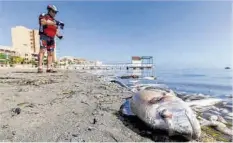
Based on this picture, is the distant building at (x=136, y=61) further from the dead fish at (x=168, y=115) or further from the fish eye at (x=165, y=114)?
the fish eye at (x=165, y=114)

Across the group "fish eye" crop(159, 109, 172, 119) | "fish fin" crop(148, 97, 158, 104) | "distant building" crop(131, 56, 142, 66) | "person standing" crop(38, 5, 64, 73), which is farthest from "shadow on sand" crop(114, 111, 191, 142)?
"distant building" crop(131, 56, 142, 66)

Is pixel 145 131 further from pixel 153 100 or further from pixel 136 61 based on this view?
pixel 136 61

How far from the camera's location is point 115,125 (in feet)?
8.77

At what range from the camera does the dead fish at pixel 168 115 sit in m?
2.21

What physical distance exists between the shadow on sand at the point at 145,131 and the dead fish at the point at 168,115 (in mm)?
67

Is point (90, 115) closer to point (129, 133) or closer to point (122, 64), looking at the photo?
point (129, 133)

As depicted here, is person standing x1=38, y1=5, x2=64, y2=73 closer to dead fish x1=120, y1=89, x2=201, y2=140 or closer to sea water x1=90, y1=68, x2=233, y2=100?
sea water x1=90, y1=68, x2=233, y2=100

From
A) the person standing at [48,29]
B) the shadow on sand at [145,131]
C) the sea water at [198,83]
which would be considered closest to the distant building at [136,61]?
the sea water at [198,83]

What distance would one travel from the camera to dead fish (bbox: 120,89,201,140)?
2.21m

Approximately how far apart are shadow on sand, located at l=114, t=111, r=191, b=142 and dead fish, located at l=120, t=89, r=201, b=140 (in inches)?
2.6

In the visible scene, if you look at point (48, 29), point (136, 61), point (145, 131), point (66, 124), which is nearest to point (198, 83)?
point (48, 29)

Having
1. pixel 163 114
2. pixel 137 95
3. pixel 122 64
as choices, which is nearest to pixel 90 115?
pixel 137 95

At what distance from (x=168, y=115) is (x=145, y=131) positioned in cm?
38

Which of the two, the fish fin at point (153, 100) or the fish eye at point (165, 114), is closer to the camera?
the fish eye at point (165, 114)
